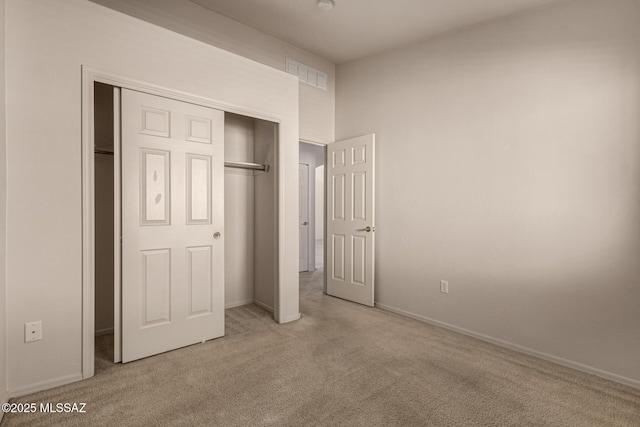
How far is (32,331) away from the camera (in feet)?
6.80

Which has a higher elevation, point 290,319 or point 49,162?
point 49,162

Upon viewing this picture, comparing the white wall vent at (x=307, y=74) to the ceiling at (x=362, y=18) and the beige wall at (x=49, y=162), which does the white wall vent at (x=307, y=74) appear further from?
the beige wall at (x=49, y=162)

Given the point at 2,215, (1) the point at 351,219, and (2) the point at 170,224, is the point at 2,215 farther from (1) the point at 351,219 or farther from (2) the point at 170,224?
(1) the point at 351,219

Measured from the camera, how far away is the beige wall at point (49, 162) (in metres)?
2.02

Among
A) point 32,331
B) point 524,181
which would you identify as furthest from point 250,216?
point 524,181

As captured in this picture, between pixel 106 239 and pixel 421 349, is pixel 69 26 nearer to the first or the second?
pixel 106 239

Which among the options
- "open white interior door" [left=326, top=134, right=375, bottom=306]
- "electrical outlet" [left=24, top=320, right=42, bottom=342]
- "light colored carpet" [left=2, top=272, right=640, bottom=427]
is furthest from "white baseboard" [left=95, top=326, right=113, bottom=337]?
"open white interior door" [left=326, top=134, right=375, bottom=306]

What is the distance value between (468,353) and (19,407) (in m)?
3.18

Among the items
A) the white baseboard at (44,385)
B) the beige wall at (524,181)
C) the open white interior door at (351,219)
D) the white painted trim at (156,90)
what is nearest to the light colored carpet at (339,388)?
the white baseboard at (44,385)

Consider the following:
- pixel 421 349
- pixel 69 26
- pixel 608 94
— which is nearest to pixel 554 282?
pixel 421 349

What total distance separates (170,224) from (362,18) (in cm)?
275

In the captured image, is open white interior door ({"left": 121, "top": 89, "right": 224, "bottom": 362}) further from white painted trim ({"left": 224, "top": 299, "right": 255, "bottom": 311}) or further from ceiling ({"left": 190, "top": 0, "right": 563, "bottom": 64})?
ceiling ({"left": 190, "top": 0, "right": 563, "bottom": 64})

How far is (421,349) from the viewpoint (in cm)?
284

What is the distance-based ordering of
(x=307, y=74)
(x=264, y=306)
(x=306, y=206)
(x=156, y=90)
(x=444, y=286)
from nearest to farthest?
(x=156, y=90), (x=444, y=286), (x=264, y=306), (x=307, y=74), (x=306, y=206)
